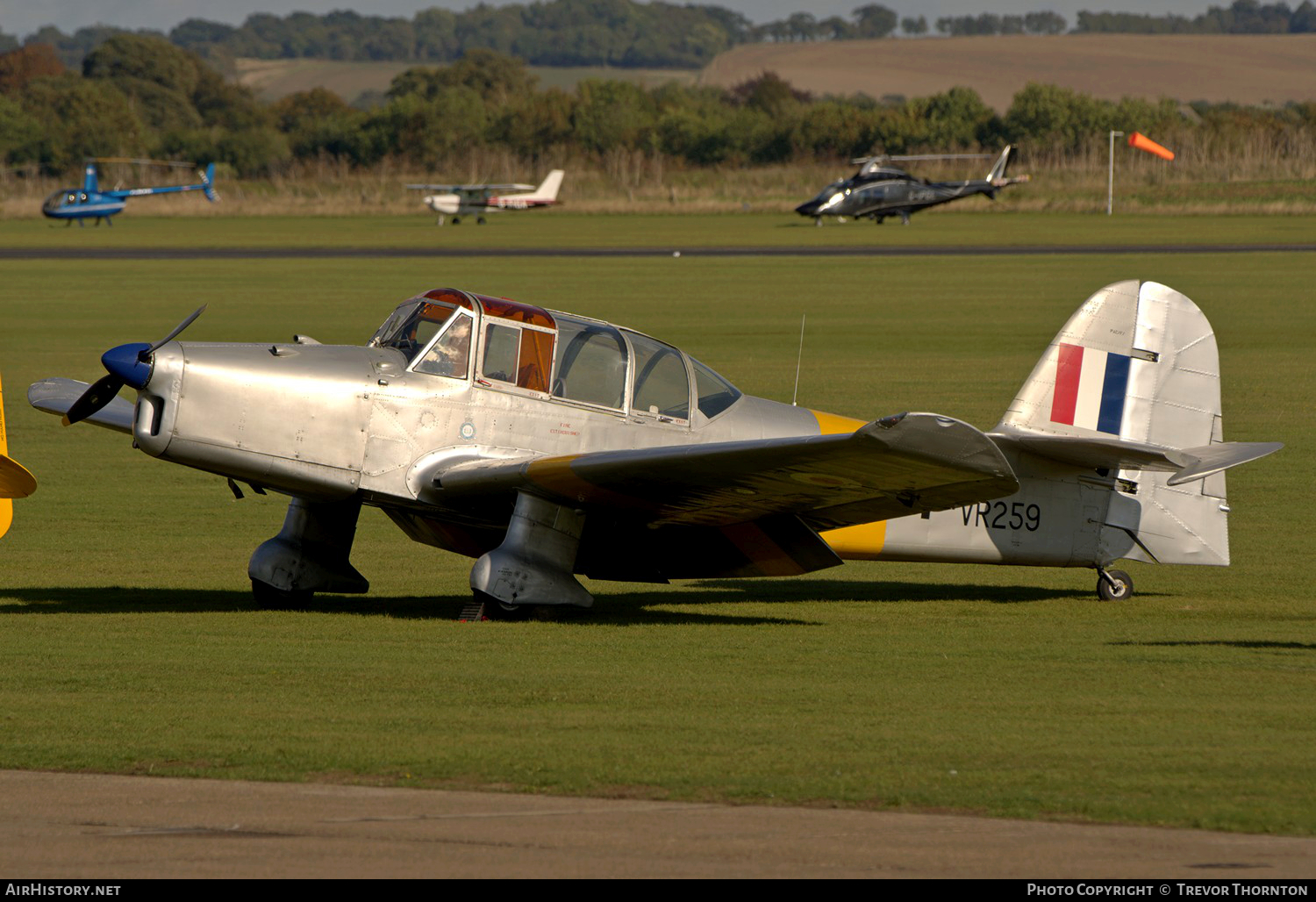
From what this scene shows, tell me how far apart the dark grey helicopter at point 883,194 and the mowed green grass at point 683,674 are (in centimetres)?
5918

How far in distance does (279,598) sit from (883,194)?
69.4 meters

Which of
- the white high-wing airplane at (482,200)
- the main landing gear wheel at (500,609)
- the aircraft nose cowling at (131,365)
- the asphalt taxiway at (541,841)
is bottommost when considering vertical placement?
the white high-wing airplane at (482,200)

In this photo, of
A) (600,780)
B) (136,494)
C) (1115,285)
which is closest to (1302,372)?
Result: (1115,285)

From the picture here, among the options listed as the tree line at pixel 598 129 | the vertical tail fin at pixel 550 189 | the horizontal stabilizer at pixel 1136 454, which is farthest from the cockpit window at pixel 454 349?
the tree line at pixel 598 129

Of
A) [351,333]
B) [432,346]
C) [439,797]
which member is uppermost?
[432,346]

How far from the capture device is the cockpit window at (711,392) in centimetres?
1259

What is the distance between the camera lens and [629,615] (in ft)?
41.3

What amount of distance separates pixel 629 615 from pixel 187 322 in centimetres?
366

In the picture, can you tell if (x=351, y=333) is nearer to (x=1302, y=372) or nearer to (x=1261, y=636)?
(x=1302, y=372)

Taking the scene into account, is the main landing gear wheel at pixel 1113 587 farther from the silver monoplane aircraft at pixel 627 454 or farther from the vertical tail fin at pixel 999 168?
the vertical tail fin at pixel 999 168

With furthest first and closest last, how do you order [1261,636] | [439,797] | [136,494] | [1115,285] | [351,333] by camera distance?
[351,333] < [136,494] < [1115,285] < [1261,636] < [439,797]

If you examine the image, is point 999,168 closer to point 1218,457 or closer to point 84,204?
point 84,204

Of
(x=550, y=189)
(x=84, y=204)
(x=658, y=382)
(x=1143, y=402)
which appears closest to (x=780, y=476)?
(x=658, y=382)
